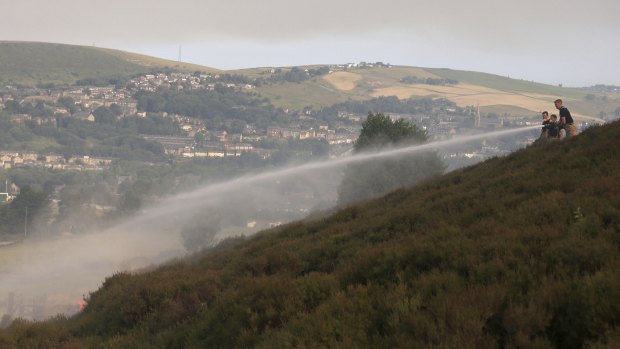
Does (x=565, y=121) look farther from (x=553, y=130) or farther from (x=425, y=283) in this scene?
(x=425, y=283)

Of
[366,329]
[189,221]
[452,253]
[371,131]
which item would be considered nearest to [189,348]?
[366,329]

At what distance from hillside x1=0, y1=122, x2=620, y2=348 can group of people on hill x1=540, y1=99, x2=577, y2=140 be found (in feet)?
13.4

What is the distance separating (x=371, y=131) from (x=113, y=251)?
2427 centimetres

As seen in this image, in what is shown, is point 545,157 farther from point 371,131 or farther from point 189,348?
point 371,131

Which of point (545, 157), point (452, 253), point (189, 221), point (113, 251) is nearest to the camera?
point (452, 253)

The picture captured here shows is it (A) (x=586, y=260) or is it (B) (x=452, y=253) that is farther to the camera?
(B) (x=452, y=253)

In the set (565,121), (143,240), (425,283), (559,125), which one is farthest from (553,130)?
(143,240)

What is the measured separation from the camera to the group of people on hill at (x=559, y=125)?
2201cm

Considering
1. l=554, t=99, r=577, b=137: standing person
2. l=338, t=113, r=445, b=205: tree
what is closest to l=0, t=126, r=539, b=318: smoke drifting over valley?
l=338, t=113, r=445, b=205: tree

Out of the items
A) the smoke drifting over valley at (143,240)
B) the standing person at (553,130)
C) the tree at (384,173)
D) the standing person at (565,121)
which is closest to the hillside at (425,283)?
the standing person at (565,121)

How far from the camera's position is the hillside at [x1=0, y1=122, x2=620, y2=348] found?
7.82m

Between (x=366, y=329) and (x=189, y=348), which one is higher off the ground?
(x=366, y=329)

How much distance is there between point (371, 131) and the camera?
192ft

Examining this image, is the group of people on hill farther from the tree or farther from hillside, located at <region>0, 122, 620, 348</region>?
the tree
